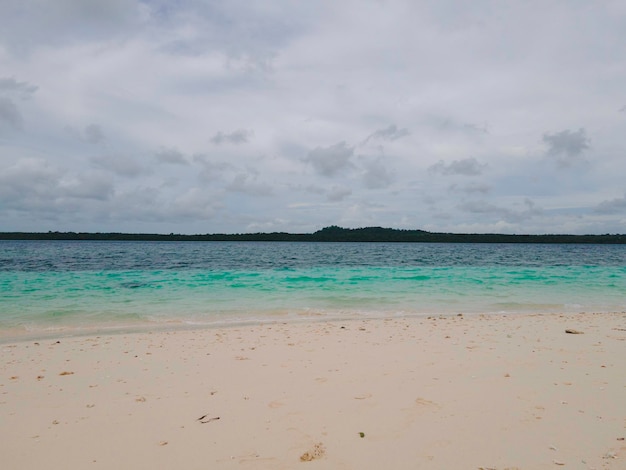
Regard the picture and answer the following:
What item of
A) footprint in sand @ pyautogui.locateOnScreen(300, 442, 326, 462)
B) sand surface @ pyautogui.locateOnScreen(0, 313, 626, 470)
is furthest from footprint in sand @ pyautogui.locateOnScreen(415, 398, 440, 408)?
footprint in sand @ pyautogui.locateOnScreen(300, 442, 326, 462)

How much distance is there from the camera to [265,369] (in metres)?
6.72

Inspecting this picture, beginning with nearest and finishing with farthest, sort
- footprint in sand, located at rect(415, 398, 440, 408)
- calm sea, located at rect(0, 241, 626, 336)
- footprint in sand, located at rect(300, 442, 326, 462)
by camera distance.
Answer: footprint in sand, located at rect(300, 442, 326, 462)
footprint in sand, located at rect(415, 398, 440, 408)
calm sea, located at rect(0, 241, 626, 336)

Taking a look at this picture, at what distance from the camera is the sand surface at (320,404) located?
153 inches

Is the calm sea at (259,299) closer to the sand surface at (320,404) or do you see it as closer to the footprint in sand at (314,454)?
the sand surface at (320,404)

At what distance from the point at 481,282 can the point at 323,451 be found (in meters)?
22.1

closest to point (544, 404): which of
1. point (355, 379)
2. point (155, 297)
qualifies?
point (355, 379)

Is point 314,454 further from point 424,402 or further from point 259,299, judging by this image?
point 259,299

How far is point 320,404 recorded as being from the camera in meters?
5.10

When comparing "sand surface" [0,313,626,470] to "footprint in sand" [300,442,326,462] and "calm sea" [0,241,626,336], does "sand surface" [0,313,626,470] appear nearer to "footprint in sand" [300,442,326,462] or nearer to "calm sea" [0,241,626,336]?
"footprint in sand" [300,442,326,462]

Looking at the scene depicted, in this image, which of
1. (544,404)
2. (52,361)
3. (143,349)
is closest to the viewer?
(544,404)

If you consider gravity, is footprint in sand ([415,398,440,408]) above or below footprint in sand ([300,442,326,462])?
above

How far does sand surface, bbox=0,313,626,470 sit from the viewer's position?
389 cm

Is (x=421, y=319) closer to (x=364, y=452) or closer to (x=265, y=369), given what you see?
(x=265, y=369)

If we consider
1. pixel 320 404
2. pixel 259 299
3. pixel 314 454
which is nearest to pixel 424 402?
pixel 320 404
